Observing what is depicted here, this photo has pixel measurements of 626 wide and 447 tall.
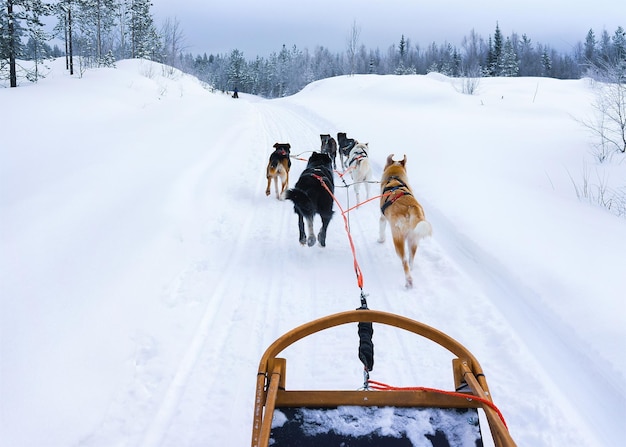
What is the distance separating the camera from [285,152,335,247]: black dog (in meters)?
4.93

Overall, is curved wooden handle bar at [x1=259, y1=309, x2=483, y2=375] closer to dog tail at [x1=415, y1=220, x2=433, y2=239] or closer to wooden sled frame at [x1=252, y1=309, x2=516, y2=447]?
wooden sled frame at [x1=252, y1=309, x2=516, y2=447]

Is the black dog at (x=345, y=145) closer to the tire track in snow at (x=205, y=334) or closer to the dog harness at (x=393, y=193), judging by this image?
the dog harness at (x=393, y=193)

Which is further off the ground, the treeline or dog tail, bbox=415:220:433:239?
the treeline

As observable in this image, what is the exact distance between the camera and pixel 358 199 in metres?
7.21

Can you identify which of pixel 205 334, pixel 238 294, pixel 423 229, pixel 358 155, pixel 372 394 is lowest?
pixel 205 334

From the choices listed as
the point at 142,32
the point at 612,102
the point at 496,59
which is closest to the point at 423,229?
the point at 612,102

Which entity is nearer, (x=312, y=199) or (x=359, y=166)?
(x=312, y=199)

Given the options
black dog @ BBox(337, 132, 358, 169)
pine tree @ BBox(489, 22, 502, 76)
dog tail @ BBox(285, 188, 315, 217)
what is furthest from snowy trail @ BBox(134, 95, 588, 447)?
pine tree @ BBox(489, 22, 502, 76)

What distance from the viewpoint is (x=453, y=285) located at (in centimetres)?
432

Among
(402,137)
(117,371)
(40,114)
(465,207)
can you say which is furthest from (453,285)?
(40,114)

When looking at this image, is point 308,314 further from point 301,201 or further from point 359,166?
point 359,166

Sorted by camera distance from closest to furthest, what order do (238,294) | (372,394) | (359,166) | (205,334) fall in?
(372,394), (205,334), (238,294), (359,166)

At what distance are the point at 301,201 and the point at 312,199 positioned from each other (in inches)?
6.8

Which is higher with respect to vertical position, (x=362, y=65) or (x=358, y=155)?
(x=362, y=65)
